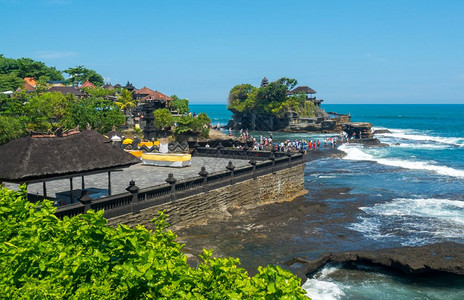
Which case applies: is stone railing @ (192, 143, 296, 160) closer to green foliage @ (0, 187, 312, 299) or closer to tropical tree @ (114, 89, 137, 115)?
green foliage @ (0, 187, 312, 299)

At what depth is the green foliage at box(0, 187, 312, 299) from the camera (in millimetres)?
6430

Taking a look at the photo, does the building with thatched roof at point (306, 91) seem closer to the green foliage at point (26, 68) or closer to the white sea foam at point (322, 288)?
the green foliage at point (26, 68)

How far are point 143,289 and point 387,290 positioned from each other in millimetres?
11844

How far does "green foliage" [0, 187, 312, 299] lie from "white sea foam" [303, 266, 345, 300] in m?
8.41

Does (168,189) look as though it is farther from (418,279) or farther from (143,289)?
(143,289)

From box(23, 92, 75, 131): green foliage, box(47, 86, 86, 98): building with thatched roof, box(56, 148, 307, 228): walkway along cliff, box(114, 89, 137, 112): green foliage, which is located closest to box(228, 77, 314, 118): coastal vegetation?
box(114, 89, 137, 112): green foliage

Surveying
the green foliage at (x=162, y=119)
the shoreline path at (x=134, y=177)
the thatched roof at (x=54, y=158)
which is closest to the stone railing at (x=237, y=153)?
the shoreline path at (x=134, y=177)

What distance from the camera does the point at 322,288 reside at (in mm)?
15688

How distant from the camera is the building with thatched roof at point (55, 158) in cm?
1517

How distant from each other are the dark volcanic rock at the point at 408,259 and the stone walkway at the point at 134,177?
9.30 meters

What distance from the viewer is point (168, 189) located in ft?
63.1

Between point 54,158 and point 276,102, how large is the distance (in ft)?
308

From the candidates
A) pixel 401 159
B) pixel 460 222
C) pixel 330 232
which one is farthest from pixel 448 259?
pixel 401 159

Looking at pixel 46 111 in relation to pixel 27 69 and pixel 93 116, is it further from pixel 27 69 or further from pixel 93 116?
A: pixel 27 69
